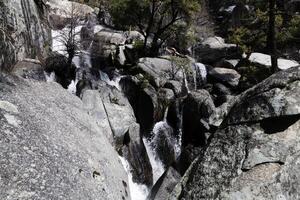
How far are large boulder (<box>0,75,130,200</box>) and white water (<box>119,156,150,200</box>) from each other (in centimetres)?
296

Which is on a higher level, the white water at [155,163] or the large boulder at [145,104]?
the large boulder at [145,104]

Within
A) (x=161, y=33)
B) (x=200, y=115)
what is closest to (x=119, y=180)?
(x=200, y=115)

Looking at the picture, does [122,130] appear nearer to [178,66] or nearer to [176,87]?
[176,87]

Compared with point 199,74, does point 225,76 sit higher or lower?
lower

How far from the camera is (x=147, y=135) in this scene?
16.7 m

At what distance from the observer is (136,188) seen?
13.2 m

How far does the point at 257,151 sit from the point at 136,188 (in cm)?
948

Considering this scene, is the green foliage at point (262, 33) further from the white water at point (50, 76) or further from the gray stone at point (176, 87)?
the white water at point (50, 76)

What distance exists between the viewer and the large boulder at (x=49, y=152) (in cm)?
656

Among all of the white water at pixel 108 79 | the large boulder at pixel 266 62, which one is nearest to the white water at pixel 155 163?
the white water at pixel 108 79

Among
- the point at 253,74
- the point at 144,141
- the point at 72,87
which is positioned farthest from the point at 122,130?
the point at 253,74

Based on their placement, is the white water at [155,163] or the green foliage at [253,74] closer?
the white water at [155,163]

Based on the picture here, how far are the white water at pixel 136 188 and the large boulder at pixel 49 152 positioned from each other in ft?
9.71

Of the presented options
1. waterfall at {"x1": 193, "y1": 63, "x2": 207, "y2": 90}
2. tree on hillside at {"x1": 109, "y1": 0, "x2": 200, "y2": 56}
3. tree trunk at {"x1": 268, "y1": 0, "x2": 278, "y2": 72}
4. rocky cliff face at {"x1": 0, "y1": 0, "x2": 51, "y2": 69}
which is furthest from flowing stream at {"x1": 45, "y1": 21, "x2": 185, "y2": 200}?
tree trunk at {"x1": 268, "y1": 0, "x2": 278, "y2": 72}
